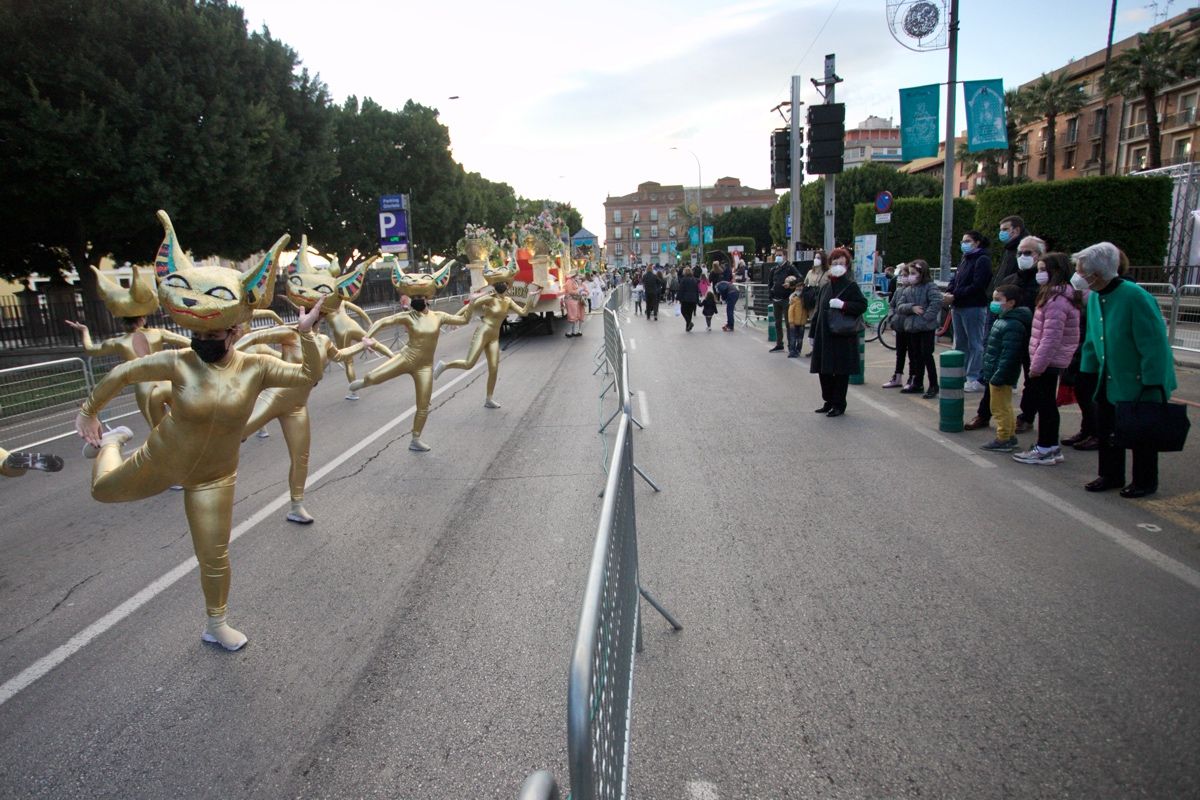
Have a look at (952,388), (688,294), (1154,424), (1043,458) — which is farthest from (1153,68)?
(1154,424)

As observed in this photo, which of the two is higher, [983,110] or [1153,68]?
[1153,68]

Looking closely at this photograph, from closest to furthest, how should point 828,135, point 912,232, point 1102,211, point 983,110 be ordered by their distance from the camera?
point 983,110 < point 828,135 < point 1102,211 < point 912,232

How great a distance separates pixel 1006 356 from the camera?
6.67 m

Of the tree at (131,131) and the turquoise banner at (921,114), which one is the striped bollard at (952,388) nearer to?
the turquoise banner at (921,114)

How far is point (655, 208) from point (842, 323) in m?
136

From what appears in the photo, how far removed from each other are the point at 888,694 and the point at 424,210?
146ft

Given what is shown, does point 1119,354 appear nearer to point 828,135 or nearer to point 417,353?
point 417,353

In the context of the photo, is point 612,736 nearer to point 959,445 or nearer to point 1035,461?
point 1035,461

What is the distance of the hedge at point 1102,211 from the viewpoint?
17922 millimetres

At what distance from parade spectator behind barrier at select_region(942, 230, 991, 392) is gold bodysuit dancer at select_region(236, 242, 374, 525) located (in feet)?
23.6

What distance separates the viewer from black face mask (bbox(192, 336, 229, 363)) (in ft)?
11.7

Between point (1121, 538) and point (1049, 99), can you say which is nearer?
point (1121, 538)

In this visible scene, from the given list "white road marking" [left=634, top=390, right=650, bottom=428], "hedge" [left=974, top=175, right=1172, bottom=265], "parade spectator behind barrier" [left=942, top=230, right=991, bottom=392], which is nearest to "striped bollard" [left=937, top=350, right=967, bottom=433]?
"parade spectator behind barrier" [left=942, top=230, right=991, bottom=392]

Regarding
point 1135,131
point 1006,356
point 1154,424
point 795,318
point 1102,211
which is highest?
point 1135,131
